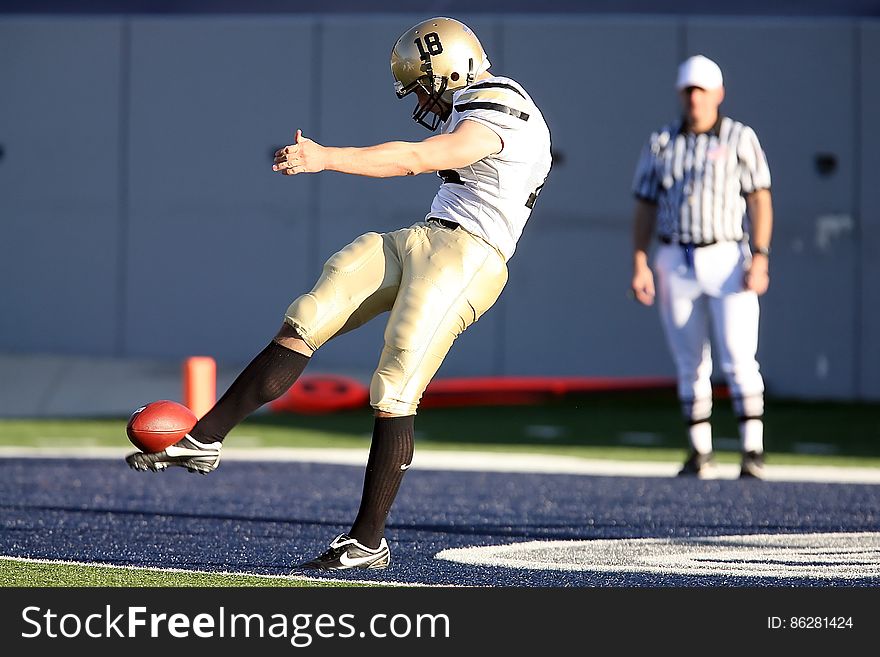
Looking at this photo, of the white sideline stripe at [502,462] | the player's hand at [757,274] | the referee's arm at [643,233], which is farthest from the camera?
the white sideline stripe at [502,462]

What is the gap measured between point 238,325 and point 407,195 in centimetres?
199

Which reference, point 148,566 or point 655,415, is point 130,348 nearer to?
point 655,415

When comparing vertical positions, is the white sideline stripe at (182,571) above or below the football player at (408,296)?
below

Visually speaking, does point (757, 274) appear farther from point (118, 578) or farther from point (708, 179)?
point (118, 578)

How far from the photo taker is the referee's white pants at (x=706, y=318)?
7.46 m

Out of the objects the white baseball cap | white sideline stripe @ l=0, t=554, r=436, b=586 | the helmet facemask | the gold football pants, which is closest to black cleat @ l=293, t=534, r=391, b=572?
white sideline stripe @ l=0, t=554, r=436, b=586

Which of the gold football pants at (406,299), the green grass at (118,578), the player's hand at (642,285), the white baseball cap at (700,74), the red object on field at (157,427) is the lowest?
the green grass at (118,578)

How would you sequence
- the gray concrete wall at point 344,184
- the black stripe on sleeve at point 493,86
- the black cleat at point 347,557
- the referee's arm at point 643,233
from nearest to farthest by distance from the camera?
the black cleat at point 347,557, the black stripe on sleeve at point 493,86, the referee's arm at point 643,233, the gray concrete wall at point 344,184

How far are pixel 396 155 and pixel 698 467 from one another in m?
3.87

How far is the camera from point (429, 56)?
467 centimetres

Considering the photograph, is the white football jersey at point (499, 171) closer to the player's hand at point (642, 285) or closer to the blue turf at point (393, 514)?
the blue turf at point (393, 514)

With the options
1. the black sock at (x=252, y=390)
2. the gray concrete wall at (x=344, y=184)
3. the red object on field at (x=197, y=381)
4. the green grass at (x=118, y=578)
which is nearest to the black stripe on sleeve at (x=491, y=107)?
the black sock at (x=252, y=390)

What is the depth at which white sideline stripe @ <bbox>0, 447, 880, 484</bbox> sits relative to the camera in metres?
7.82

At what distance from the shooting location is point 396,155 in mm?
4172
